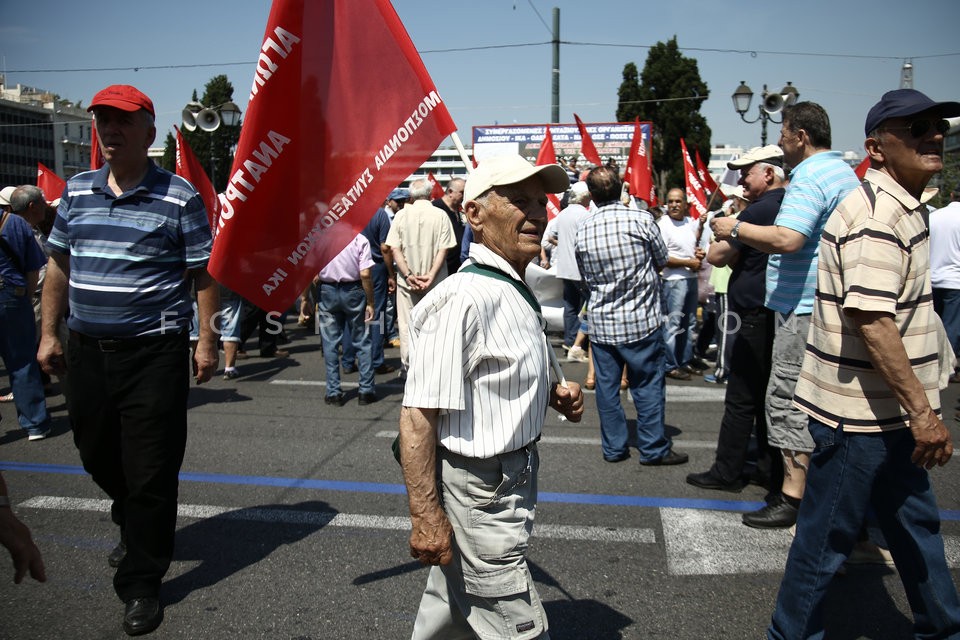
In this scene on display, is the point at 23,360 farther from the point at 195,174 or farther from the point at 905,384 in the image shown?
the point at 905,384

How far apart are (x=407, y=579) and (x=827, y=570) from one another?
1896 mm

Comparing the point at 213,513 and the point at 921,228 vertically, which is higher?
the point at 921,228

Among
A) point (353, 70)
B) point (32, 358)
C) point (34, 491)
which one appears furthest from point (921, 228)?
point (32, 358)

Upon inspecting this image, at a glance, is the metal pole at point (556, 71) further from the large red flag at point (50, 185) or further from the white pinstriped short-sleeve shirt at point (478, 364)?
the white pinstriped short-sleeve shirt at point (478, 364)

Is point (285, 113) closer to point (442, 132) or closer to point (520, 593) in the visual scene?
point (442, 132)

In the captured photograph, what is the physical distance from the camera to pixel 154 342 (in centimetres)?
356

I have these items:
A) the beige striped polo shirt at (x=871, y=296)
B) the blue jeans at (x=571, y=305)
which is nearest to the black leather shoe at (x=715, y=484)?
the beige striped polo shirt at (x=871, y=296)

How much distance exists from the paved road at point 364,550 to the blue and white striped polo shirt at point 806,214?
1313mm

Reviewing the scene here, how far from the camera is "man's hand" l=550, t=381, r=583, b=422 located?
8.70ft

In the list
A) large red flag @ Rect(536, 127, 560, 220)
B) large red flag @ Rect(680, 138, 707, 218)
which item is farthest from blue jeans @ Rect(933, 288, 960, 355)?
large red flag @ Rect(536, 127, 560, 220)

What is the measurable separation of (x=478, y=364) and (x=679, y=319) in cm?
696

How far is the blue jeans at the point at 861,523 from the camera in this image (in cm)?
267

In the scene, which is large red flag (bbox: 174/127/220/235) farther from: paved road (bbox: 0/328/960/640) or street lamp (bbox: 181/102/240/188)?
street lamp (bbox: 181/102/240/188)

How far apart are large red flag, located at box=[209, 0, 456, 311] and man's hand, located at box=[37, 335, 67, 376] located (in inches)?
51.5
